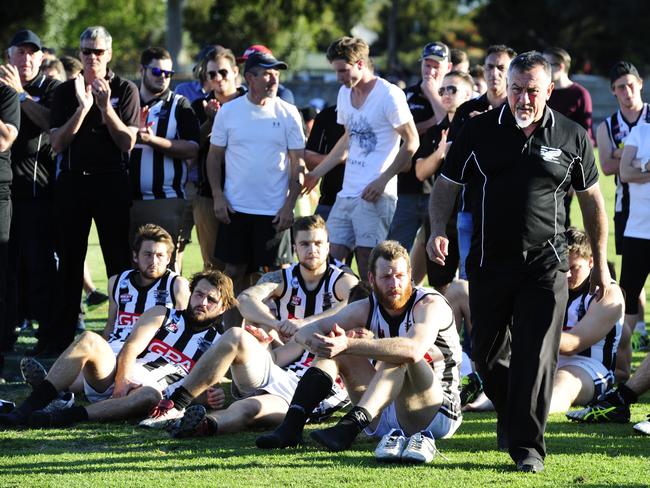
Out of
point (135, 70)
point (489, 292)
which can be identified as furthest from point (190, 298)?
point (135, 70)

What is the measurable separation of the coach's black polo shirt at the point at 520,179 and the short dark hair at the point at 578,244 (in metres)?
1.61

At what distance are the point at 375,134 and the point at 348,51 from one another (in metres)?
0.65

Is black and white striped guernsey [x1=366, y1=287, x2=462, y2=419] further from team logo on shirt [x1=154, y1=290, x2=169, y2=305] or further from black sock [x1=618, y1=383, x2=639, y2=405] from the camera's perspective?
team logo on shirt [x1=154, y1=290, x2=169, y2=305]

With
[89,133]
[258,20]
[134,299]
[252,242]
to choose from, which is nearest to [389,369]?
[134,299]

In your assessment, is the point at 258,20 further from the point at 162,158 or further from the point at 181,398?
the point at 181,398

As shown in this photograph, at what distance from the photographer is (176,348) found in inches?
282

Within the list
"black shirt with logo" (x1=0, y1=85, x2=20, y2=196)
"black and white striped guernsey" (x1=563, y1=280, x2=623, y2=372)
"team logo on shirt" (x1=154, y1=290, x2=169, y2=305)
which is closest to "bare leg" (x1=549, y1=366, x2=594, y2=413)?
"black and white striped guernsey" (x1=563, y1=280, x2=623, y2=372)

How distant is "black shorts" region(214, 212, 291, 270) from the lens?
8758 mm

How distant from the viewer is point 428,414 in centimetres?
600

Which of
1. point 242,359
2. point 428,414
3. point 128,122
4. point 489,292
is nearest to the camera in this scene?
point 489,292

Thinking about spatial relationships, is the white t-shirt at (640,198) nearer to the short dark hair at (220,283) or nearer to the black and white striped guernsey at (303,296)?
the black and white striped guernsey at (303,296)

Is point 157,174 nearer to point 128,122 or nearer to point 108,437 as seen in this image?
point 128,122

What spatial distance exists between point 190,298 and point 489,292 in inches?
95.9

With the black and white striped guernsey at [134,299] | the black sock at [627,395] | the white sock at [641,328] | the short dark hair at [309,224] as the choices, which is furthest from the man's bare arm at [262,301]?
the white sock at [641,328]
